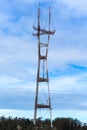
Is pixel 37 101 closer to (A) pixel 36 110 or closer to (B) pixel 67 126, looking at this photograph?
(A) pixel 36 110

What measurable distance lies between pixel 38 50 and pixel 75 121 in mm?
53702

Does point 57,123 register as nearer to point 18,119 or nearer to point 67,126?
point 67,126

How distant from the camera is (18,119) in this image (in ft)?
524

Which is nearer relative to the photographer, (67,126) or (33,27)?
(33,27)

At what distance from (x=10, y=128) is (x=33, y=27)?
42.2 metres

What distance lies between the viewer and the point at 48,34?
111 meters

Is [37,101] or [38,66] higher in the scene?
[38,66]

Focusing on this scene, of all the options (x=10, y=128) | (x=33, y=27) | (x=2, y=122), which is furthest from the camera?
(x=2, y=122)

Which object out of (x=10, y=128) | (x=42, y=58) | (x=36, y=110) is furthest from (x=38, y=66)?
(x=10, y=128)

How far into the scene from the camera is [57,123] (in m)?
145

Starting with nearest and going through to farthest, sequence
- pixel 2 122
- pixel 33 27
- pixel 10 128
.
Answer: pixel 33 27, pixel 10 128, pixel 2 122

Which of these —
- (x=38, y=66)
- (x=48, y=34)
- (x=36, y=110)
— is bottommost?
(x=36, y=110)

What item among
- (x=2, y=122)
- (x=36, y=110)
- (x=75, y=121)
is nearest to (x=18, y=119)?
(x=2, y=122)

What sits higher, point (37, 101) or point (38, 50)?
point (38, 50)
